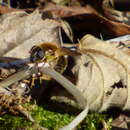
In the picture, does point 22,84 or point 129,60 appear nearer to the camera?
point 22,84

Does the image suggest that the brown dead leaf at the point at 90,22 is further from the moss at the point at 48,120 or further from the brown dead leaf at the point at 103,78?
the moss at the point at 48,120

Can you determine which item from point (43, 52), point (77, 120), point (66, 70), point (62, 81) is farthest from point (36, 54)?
point (77, 120)

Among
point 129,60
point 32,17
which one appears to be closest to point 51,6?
point 32,17

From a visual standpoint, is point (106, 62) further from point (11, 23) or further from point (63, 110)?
point (11, 23)

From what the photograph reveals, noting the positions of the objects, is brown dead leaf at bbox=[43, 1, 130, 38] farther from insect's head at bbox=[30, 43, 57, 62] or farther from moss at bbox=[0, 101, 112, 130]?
moss at bbox=[0, 101, 112, 130]

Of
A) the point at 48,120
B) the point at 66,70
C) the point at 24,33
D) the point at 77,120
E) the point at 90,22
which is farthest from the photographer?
the point at 90,22

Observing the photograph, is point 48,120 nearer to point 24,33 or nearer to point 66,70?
point 66,70

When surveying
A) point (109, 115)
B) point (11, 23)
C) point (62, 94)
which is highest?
point (11, 23)

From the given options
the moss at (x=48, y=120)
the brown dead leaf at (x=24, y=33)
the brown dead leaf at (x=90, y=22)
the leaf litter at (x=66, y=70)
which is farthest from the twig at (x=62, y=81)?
the brown dead leaf at (x=90, y=22)
